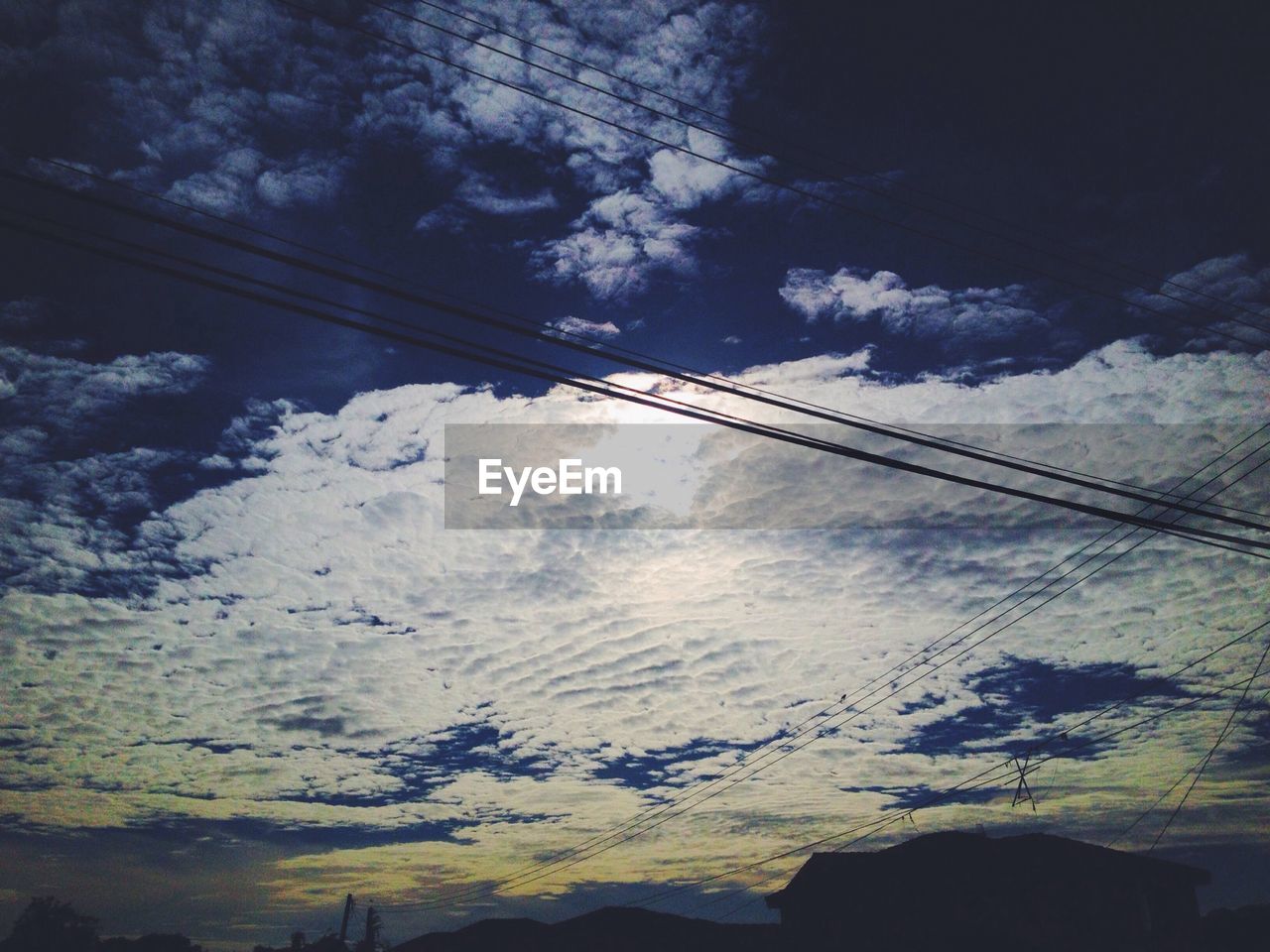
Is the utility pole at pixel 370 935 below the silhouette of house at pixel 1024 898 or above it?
below

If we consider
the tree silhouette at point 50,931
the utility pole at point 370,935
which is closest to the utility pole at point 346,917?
the utility pole at point 370,935

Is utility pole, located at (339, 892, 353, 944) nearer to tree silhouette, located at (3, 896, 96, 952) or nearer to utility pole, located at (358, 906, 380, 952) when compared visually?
utility pole, located at (358, 906, 380, 952)

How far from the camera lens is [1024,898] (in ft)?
81.4

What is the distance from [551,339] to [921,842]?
2798 cm

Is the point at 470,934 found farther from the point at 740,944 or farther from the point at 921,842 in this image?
the point at 921,842

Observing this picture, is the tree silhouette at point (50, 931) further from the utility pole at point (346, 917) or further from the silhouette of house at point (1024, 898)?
the silhouette of house at point (1024, 898)

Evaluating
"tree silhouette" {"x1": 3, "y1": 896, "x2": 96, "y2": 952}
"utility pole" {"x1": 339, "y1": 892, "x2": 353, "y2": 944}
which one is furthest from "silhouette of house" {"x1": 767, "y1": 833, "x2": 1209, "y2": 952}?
"tree silhouette" {"x1": 3, "y1": 896, "x2": 96, "y2": 952}

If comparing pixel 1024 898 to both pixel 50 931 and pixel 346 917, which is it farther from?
pixel 50 931

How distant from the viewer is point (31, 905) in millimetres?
72250

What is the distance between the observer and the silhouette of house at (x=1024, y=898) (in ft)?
80.2

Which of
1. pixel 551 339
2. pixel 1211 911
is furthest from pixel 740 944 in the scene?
pixel 551 339

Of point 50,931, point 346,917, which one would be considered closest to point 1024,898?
point 346,917

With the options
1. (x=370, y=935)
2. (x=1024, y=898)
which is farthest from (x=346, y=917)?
(x=1024, y=898)

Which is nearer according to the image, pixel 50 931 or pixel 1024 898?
pixel 1024 898
